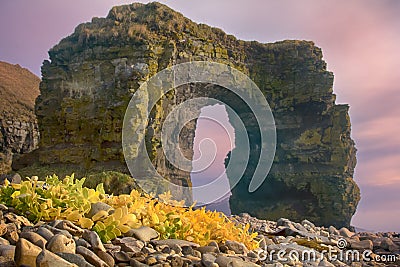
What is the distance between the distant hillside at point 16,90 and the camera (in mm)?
32316

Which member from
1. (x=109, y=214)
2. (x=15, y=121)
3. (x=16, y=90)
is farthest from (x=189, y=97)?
(x=16, y=90)

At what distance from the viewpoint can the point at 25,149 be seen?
2948 cm

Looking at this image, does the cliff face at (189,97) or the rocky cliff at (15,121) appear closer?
the cliff face at (189,97)

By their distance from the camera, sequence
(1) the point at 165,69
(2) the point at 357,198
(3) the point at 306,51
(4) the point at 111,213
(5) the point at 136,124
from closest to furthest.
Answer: (4) the point at 111,213
(5) the point at 136,124
(1) the point at 165,69
(2) the point at 357,198
(3) the point at 306,51

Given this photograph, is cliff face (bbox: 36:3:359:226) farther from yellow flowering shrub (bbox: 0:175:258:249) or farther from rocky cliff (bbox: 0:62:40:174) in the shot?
yellow flowering shrub (bbox: 0:175:258:249)

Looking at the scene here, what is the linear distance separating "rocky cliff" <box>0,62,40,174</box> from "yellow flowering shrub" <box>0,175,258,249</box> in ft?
78.1

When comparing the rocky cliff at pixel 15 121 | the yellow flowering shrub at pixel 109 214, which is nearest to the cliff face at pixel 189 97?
the rocky cliff at pixel 15 121

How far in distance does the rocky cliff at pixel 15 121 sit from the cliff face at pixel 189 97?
7.02 m

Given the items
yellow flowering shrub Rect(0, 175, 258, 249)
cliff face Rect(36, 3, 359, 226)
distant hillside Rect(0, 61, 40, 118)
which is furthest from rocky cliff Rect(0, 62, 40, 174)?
yellow flowering shrub Rect(0, 175, 258, 249)

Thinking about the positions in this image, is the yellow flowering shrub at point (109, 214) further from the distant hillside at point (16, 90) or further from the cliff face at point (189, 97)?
the distant hillside at point (16, 90)

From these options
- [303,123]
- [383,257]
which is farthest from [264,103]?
[383,257]

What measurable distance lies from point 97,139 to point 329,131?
15.5m

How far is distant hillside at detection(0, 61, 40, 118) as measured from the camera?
32.3 meters

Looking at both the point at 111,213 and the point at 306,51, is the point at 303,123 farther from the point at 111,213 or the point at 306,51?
the point at 111,213
